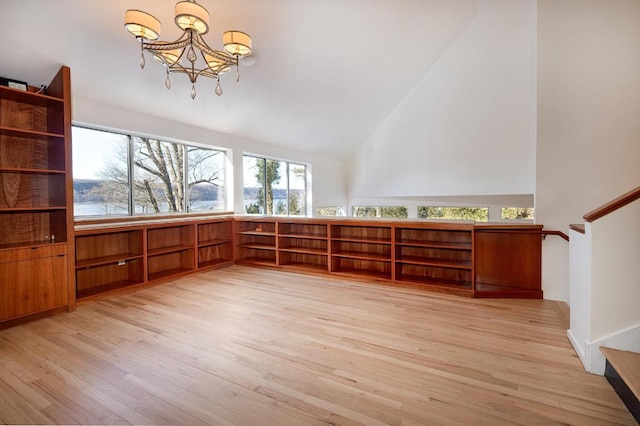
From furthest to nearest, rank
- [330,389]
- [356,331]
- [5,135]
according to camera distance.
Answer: [5,135] → [356,331] → [330,389]

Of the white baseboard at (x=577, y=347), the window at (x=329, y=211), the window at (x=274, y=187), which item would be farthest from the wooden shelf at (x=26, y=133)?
the window at (x=329, y=211)

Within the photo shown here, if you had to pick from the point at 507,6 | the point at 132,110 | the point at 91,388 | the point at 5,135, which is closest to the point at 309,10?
the point at 132,110

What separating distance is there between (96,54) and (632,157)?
5.96 meters

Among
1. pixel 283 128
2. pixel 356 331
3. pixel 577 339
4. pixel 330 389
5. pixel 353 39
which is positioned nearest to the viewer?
pixel 330 389

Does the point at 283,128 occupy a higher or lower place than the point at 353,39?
lower

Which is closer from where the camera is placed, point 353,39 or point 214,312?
point 214,312

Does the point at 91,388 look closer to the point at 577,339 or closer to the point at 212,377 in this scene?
the point at 212,377

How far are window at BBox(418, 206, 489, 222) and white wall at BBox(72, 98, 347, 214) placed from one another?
229 cm

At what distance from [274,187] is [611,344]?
625 cm

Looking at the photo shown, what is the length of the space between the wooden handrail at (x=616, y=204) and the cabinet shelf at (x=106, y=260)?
481 cm

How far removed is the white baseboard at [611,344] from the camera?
2105 millimetres

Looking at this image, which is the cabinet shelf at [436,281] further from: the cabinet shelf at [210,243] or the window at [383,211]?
the window at [383,211]

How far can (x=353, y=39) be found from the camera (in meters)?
4.36

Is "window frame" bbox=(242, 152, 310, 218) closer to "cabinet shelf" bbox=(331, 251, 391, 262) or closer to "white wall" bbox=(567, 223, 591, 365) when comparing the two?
"cabinet shelf" bbox=(331, 251, 391, 262)
